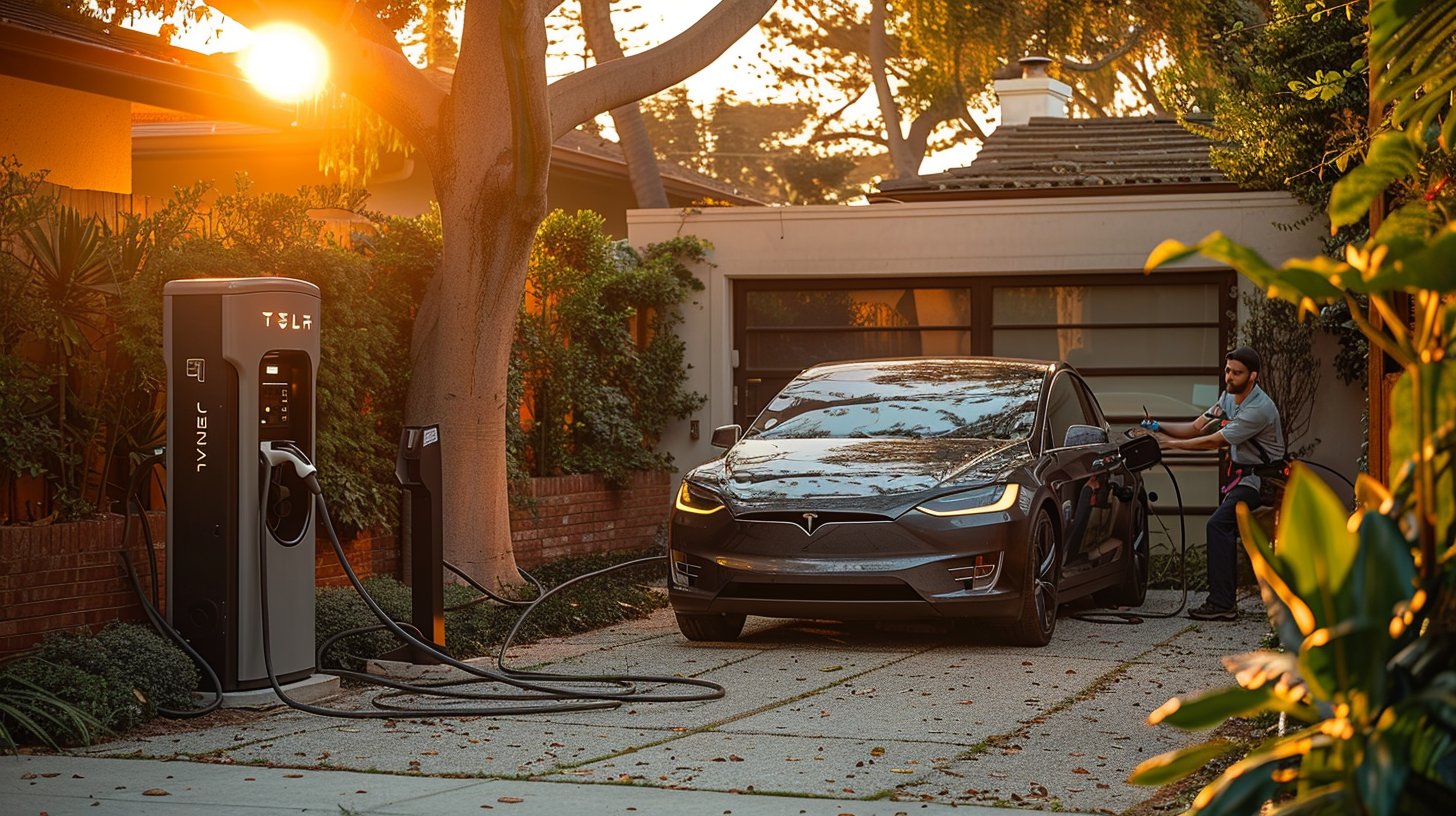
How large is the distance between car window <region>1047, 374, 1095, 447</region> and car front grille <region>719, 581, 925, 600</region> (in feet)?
5.62

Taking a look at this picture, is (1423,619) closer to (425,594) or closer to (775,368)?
(425,594)

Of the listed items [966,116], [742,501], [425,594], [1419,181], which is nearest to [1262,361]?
[742,501]

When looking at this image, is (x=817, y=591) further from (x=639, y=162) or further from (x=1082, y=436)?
(x=639, y=162)

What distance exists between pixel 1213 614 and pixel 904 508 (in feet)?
9.85

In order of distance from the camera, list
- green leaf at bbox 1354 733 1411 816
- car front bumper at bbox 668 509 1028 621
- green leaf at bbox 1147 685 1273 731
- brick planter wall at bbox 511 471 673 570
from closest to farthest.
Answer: green leaf at bbox 1354 733 1411 816 → green leaf at bbox 1147 685 1273 731 → car front bumper at bbox 668 509 1028 621 → brick planter wall at bbox 511 471 673 570

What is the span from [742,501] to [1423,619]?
6513 millimetres

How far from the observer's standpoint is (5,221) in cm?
826

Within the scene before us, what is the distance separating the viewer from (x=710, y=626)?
9.68 m

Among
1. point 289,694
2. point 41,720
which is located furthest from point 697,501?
point 41,720

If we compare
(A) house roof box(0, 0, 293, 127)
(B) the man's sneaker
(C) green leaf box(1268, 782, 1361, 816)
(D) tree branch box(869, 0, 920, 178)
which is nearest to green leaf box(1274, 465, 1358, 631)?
(C) green leaf box(1268, 782, 1361, 816)

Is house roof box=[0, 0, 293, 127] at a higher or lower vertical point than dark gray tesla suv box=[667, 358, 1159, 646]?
higher

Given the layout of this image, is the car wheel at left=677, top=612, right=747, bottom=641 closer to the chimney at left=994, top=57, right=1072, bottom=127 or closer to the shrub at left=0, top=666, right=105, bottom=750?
the shrub at left=0, top=666, right=105, bottom=750

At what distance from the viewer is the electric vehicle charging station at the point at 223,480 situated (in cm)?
772

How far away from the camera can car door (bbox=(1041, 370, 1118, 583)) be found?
32.4 ft
